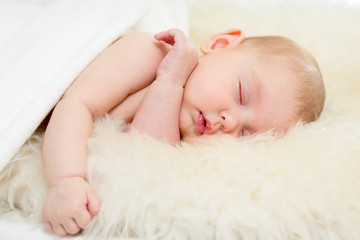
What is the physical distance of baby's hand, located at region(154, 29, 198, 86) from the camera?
105 cm

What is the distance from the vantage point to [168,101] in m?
1.03

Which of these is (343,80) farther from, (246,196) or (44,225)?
(44,225)

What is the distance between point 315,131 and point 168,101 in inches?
13.7

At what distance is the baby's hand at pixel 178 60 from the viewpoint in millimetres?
1054

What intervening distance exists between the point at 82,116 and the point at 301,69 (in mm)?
554

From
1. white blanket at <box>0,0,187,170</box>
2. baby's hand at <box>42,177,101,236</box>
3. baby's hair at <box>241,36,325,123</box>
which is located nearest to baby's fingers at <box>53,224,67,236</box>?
baby's hand at <box>42,177,101,236</box>

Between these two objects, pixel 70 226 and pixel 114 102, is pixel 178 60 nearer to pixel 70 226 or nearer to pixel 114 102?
pixel 114 102

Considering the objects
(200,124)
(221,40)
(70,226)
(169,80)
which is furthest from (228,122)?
(70,226)

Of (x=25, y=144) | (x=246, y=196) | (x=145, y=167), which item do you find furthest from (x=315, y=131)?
(x=25, y=144)

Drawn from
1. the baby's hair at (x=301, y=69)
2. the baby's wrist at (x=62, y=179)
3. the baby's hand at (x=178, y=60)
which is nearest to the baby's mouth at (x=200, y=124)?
the baby's hand at (x=178, y=60)

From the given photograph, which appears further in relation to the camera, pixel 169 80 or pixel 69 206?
pixel 169 80

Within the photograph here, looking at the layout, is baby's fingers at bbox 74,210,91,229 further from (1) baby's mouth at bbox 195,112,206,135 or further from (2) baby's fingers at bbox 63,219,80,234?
(1) baby's mouth at bbox 195,112,206,135

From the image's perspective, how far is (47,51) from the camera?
1.03 metres

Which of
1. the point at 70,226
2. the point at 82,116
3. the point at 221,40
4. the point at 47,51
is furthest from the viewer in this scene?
the point at 221,40
